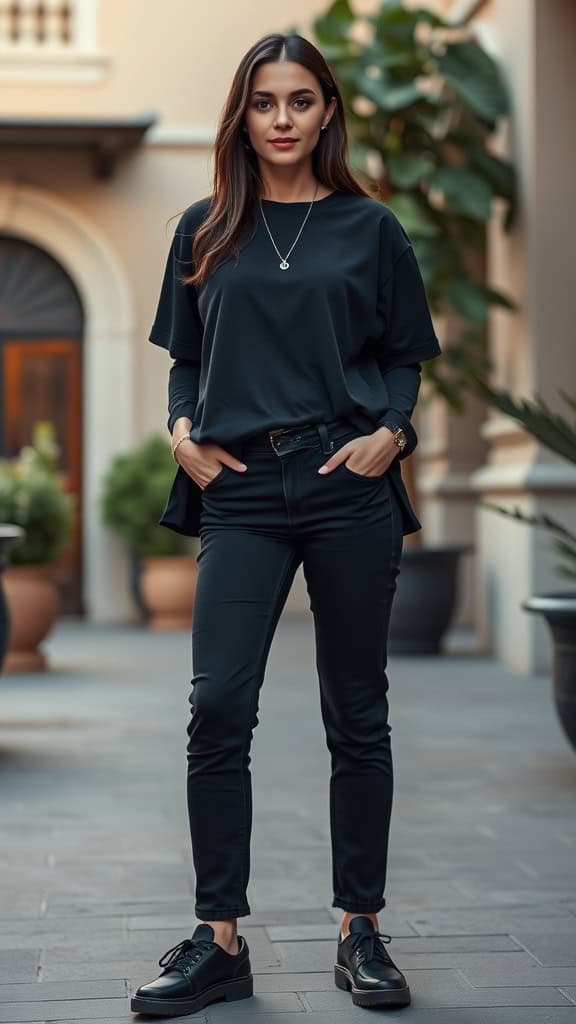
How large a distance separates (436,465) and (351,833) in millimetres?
10070

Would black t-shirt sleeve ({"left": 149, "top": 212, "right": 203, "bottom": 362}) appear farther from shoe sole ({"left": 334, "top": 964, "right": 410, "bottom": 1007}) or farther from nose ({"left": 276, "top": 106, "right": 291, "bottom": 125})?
shoe sole ({"left": 334, "top": 964, "right": 410, "bottom": 1007})

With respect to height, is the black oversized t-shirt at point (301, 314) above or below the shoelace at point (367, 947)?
above

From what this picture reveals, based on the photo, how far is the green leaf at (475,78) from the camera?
9945mm

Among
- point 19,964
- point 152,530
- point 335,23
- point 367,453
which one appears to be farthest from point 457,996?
point 152,530

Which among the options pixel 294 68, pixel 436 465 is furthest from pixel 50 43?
pixel 294 68

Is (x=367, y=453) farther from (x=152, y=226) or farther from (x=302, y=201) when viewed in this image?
(x=152, y=226)

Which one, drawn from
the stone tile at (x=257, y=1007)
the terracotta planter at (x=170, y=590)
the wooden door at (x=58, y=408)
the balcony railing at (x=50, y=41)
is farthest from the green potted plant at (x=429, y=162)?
the stone tile at (x=257, y=1007)

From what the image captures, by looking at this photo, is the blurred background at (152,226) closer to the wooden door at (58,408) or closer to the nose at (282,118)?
the wooden door at (58,408)

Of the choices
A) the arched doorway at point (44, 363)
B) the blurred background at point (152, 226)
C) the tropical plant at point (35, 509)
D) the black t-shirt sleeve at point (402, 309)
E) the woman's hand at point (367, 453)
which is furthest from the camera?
the arched doorway at point (44, 363)

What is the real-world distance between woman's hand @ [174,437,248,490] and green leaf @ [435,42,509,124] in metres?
7.10

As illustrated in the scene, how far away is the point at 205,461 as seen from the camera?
3256 millimetres

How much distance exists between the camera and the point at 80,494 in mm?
14422

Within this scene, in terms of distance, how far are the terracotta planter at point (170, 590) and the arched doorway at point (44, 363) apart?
3.88 feet

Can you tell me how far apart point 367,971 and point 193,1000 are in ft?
1.10
